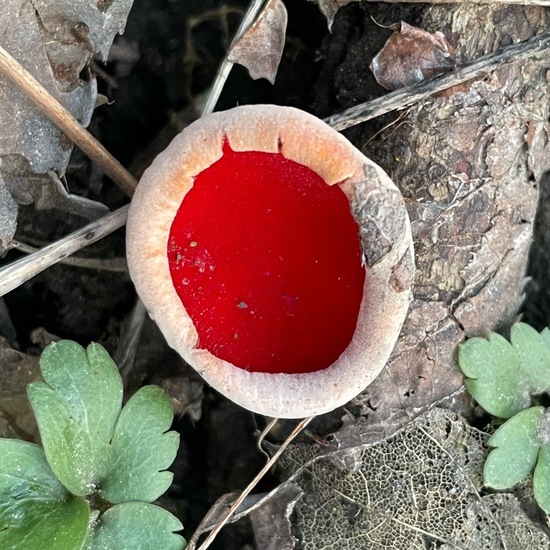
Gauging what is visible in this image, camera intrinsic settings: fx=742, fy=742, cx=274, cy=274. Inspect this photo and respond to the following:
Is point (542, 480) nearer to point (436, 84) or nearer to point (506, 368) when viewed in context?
point (506, 368)

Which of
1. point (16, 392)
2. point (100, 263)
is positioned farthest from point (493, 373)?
point (16, 392)

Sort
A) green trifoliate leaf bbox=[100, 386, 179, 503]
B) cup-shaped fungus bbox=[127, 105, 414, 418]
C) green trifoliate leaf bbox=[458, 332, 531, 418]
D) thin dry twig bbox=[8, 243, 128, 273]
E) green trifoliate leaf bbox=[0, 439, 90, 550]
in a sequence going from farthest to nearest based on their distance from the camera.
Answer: thin dry twig bbox=[8, 243, 128, 273], green trifoliate leaf bbox=[458, 332, 531, 418], green trifoliate leaf bbox=[100, 386, 179, 503], green trifoliate leaf bbox=[0, 439, 90, 550], cup-shaped fungus bbox=[127, 105, 414, 418]

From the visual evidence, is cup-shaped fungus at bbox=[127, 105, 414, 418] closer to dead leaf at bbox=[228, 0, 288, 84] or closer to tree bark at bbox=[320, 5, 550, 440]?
tree bark at bbox=[320, 5, 550, 440]

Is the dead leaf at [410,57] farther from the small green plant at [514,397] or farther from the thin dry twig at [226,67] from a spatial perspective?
the small green plant at [514,397]

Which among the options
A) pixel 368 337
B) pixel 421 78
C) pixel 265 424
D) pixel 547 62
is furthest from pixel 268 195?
pixel 547 62

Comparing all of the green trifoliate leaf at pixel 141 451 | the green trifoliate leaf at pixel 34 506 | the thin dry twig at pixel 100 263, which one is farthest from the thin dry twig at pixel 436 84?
the green trifoliate leaf at pixel 34 506

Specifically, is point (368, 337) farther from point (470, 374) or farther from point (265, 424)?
point (265, 424)

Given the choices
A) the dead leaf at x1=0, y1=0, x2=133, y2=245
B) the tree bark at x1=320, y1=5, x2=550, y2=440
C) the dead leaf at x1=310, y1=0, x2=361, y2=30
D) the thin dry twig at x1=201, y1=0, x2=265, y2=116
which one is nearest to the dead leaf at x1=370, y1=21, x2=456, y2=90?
the tree bark at x1=320, y1=5, x2=550, y2=440
